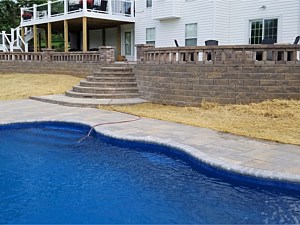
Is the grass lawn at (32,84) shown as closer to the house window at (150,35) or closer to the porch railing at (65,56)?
the porch railing at (65,56)

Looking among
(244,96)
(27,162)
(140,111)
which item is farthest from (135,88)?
(27,162)

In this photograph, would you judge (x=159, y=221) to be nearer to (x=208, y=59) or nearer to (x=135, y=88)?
(x=208, y=59)

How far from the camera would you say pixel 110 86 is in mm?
12875

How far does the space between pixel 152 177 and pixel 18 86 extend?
1158 cm

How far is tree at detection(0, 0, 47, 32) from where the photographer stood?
30.5m

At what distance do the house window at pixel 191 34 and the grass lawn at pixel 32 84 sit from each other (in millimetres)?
5675

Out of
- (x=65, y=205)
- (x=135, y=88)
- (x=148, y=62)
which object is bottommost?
(x=65, y=205)

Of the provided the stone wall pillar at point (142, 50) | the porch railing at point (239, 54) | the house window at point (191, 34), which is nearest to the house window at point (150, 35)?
the house window at point (191, 34)

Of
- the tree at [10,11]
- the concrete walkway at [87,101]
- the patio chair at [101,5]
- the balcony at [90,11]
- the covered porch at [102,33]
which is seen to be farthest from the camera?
the tree at [10,11]

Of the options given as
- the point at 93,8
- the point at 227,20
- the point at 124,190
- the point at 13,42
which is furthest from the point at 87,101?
the point at 13,42

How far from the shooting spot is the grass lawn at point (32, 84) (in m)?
13.8

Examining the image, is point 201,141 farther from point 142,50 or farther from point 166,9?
point 166,9


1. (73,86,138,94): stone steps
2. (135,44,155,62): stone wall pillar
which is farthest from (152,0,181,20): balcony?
(73,86,138,94): stone steps

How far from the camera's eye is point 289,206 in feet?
13.9
